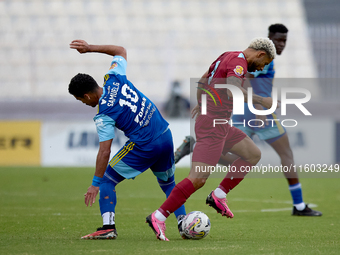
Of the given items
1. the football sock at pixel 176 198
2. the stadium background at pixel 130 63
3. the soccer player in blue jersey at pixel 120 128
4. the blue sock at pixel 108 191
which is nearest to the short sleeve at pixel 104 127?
the soccer player in blue jersey at pixel 120 128

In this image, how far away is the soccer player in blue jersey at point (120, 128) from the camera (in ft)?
15.9

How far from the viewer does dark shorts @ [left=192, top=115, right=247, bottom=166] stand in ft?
16.5

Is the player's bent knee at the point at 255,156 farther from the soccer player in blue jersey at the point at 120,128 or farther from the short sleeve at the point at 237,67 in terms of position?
the short sleeve at the point at 237,67

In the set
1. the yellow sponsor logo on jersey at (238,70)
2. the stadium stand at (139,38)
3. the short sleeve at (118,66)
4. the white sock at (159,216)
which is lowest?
the white sock at (159,216)

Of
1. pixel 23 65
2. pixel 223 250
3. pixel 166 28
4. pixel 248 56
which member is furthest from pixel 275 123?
pixel 166 28

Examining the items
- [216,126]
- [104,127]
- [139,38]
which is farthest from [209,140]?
[139,38]

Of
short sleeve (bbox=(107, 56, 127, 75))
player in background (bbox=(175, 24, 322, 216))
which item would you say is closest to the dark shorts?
short sleeve (bbox=(107, 56, 127, 75))

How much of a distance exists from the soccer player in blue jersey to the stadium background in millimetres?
8753

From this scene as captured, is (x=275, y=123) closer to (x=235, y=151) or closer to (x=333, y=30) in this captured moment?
(x=235, y=151)

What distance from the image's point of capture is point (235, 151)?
18.4ft

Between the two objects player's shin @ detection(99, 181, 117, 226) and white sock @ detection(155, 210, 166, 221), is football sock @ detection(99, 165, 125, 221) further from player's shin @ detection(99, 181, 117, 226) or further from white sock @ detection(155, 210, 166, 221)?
white sock @ detection(155, 210, 166, 221)

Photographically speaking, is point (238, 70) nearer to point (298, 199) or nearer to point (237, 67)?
point (237, 67)

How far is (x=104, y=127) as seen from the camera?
478cm

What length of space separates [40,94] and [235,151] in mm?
12778
